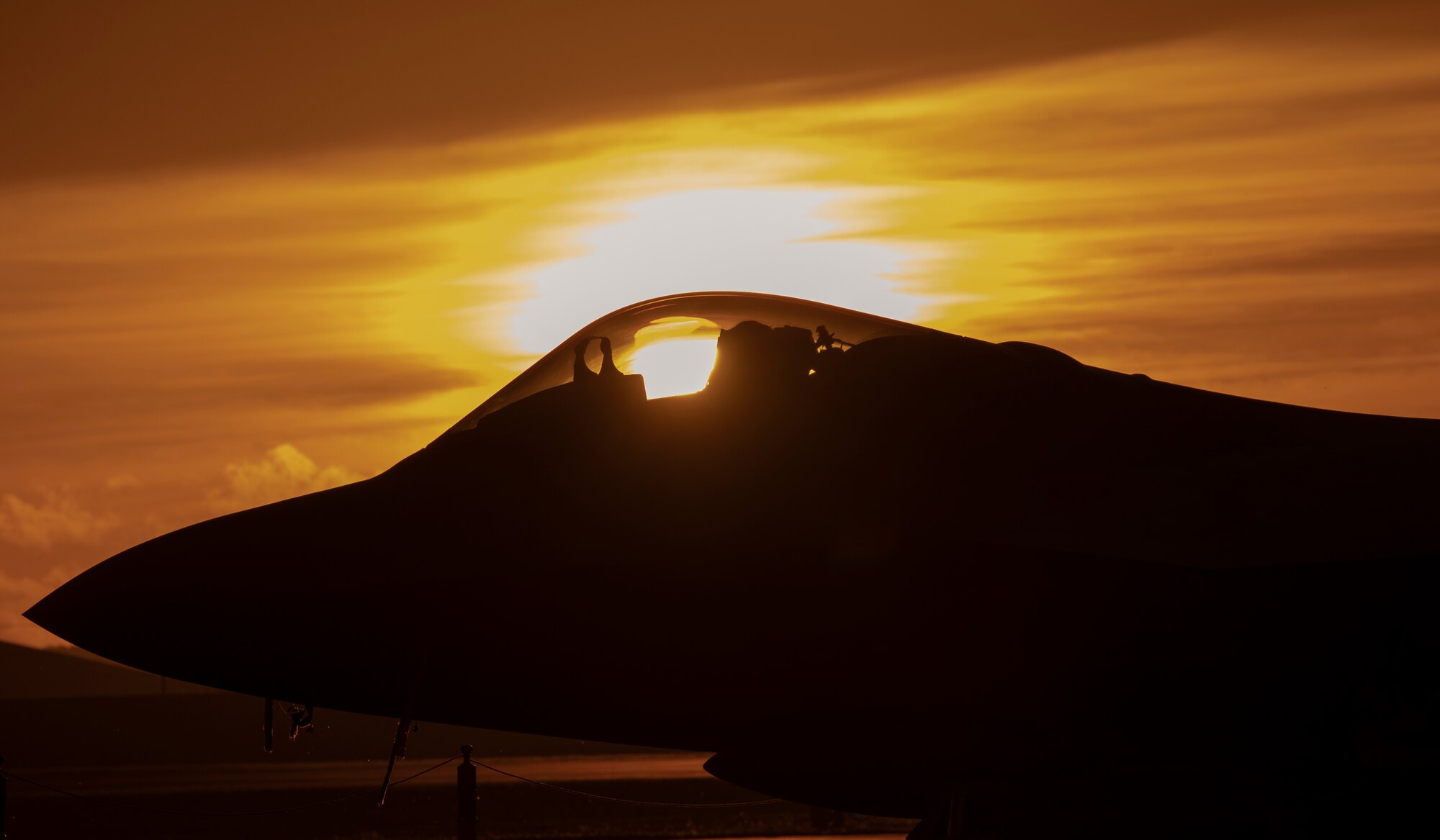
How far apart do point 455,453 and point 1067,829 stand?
11.8 ft

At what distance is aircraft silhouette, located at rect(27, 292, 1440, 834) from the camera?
23.8 feet

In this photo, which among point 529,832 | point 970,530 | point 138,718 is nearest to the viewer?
point 970,530

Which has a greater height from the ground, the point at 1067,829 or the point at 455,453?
the point at 455,453

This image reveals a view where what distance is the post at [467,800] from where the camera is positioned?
14.5 m

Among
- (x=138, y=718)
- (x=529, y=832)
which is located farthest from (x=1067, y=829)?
(x=138, y=718)

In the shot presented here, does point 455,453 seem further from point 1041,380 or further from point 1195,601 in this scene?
point 1195,601

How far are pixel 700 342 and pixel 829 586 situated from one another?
1440 millimetres

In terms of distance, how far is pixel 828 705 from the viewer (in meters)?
7.69

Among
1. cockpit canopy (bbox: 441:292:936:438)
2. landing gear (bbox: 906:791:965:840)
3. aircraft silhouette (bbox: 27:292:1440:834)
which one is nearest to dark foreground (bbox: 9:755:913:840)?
aircraft silhouette (bbox: 27:292:1440:834)

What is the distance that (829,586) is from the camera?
7477 millimetres

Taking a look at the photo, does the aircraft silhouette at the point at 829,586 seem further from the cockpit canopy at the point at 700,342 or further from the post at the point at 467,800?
the post at the point at 467,800

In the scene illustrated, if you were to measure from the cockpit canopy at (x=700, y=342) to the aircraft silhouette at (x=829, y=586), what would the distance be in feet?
0.07

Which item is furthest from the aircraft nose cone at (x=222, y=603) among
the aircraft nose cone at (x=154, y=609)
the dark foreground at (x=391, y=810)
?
the dark foreground at (x=391, y=810)

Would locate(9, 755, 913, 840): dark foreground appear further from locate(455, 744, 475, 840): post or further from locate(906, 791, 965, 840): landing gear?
locate(906, 791, 965, 840): landing gear
